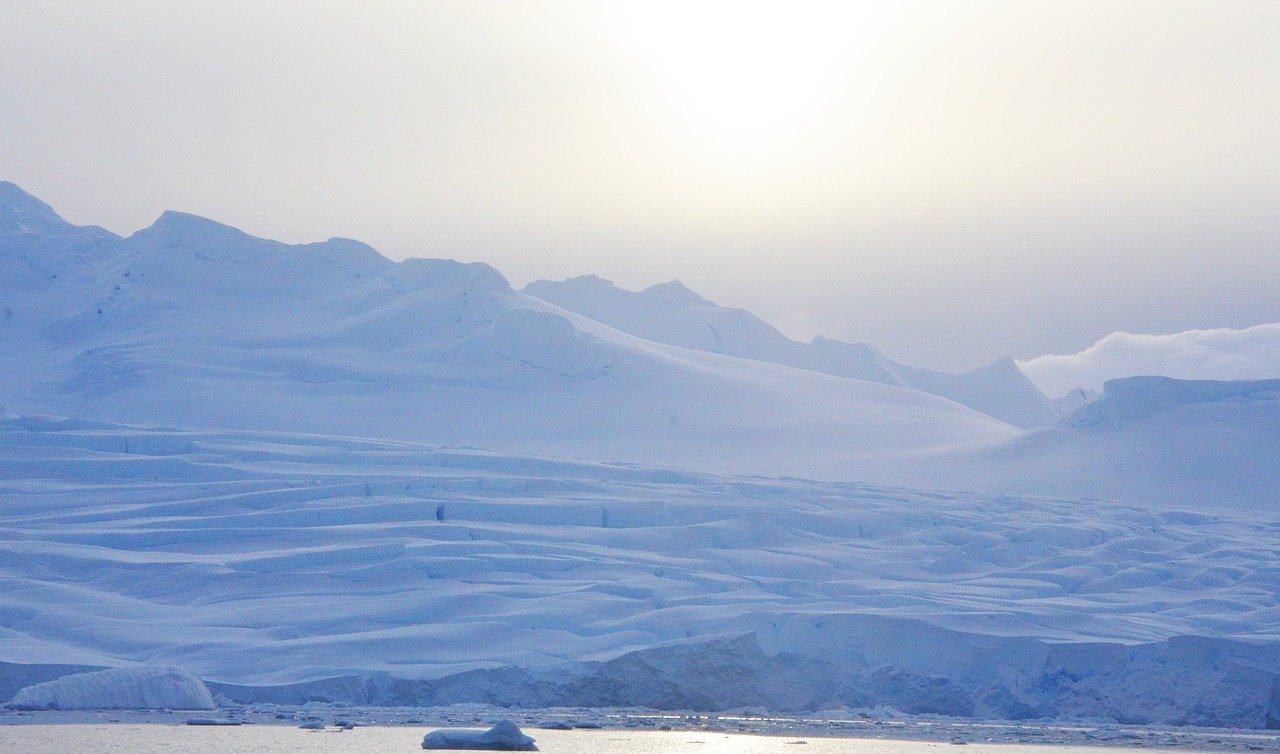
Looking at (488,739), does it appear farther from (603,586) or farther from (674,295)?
(674,295)

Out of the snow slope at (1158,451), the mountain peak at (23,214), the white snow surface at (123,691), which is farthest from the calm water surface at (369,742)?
the mountain peak at (23,214)

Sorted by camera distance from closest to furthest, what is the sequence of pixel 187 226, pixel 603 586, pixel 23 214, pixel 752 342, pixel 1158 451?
1. pixel 603 586
2. pixel 1158 451
3. pixel 187 226
4. pixel 23 214
5. pixel 752 342

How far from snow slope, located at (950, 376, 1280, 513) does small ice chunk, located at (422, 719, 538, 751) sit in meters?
18.9

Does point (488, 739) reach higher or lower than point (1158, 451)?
lower

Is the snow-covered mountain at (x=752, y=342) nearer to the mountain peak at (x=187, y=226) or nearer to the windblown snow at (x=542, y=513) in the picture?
the windblown snow at (x=542, y=513)

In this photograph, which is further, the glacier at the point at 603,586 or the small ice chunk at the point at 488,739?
the glacier at the point at 603,586

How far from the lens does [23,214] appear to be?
4081 cm

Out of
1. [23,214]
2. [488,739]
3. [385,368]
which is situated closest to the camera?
[488,739]

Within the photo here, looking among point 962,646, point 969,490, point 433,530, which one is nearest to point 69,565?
point 433,530

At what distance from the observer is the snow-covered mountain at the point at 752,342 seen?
46.1 metres

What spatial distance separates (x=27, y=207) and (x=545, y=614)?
3297 cm

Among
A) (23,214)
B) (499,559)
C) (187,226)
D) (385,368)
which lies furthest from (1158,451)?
(23,214)

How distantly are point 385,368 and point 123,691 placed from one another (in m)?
19.8

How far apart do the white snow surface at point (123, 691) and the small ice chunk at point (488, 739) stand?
8.34ft
